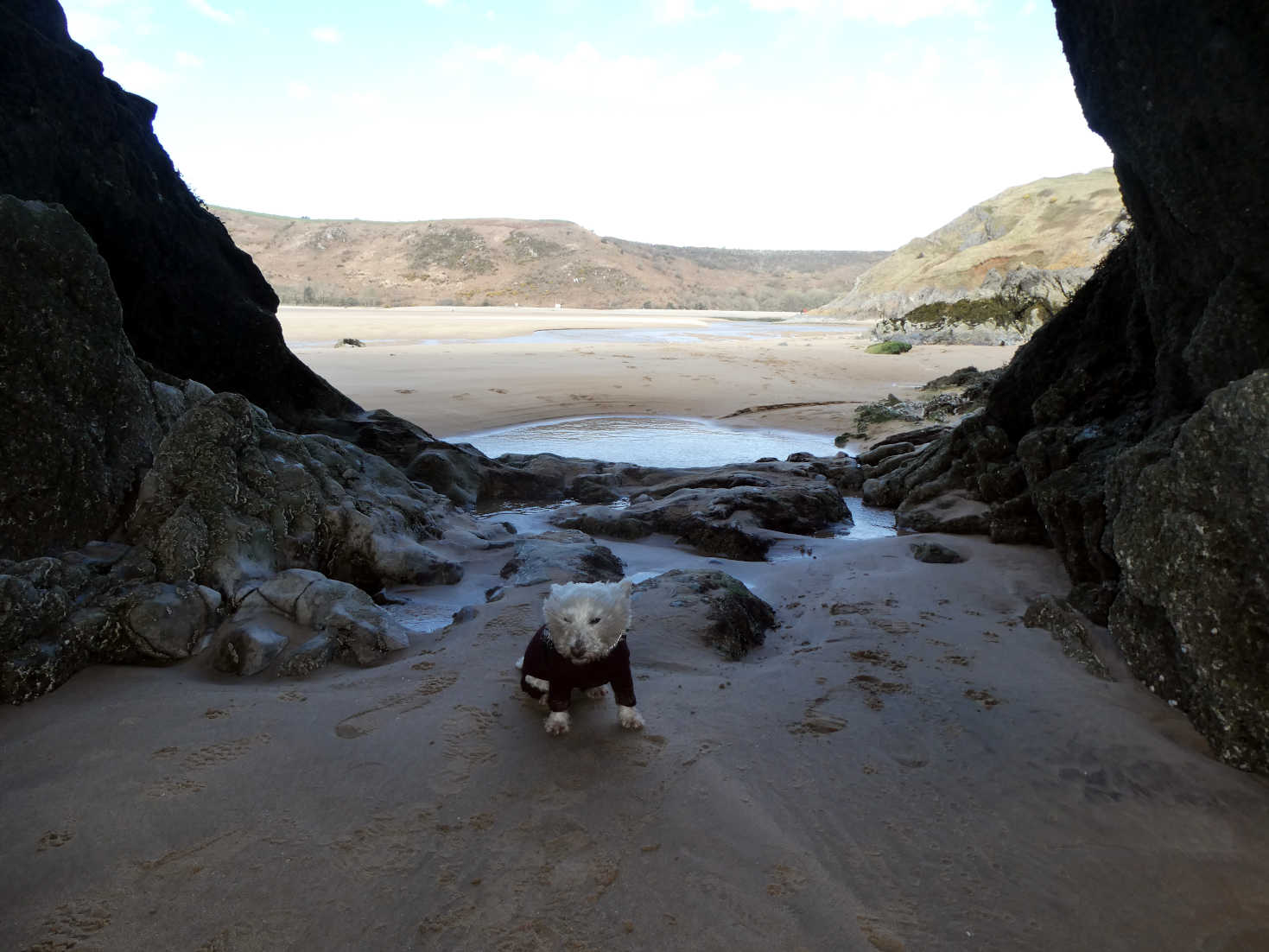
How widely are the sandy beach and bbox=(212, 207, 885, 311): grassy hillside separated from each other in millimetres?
37535

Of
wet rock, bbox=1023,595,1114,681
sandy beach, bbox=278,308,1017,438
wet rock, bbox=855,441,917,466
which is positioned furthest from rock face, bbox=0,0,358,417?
wet rock, bbox=855,441,917,466

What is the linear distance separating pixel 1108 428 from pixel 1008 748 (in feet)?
10.2

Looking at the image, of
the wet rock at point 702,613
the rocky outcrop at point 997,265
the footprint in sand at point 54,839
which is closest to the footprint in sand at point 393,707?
the footprint in sand at point 54,839

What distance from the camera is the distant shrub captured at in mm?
23250

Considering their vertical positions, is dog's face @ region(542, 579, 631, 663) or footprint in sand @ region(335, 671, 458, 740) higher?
dog's face @ region(542, 579, 631, 663)

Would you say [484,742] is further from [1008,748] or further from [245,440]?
[245,440]

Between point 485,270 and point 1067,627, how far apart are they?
3189 inches

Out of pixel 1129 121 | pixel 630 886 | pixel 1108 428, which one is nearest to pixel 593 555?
pixel 630 886

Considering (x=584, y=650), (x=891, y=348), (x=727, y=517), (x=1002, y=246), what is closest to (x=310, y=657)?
(x=584, y=650)

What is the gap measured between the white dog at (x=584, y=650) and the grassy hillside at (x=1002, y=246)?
30252 mm

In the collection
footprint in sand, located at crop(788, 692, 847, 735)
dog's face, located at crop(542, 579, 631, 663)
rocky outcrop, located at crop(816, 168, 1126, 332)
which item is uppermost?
rocky outcrop, located at crop(816, 168, 1126, 332)

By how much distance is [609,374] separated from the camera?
711 inches

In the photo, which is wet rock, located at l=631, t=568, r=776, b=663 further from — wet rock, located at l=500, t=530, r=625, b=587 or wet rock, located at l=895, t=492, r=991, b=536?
wet rock, located at l=895, t=492, r=991, b=536

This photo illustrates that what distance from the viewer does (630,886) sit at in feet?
6.70
